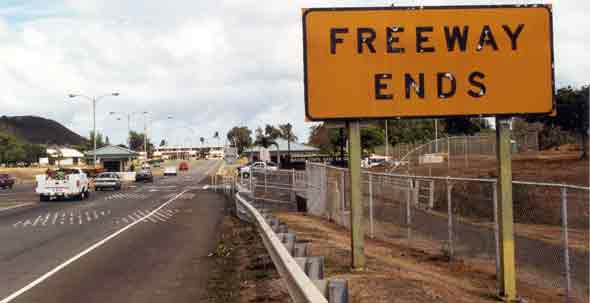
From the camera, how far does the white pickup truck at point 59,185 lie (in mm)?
39125

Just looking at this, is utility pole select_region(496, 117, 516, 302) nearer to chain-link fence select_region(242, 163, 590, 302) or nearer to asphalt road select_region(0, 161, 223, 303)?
chain-link fence select_region(242, 163, 590, 302)

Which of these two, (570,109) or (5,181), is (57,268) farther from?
(5,181)

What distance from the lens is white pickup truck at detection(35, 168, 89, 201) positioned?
128 ft

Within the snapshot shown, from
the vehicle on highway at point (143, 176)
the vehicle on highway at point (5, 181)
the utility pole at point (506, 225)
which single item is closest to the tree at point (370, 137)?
the vehicle on highway at point (143, 176)

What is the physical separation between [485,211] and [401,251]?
86.4 inches

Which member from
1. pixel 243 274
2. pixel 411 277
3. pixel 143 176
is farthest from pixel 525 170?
pixel 143 176

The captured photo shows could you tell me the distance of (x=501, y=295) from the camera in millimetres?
9227

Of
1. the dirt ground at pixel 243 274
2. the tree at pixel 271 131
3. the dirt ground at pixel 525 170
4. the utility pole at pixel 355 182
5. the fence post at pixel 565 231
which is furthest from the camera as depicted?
the tree at pixel 271 131

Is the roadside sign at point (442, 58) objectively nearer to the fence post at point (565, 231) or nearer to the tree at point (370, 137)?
the fence post at point (565, 231)

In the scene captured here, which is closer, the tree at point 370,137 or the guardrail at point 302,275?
the guardrail at point 302,275

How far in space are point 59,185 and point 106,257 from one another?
26760 mm

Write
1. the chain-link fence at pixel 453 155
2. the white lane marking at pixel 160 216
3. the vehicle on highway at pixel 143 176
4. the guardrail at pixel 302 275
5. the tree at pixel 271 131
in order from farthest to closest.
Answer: the tree at pixel 271 131, the vehicle on highway at pixel 143 176, the chain-link fence at pixel 453 155, the white lane marking at pixel 160 216, the guardrail at pixel 302 275

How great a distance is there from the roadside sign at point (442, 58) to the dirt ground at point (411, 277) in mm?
2358

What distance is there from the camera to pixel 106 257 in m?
14.4
